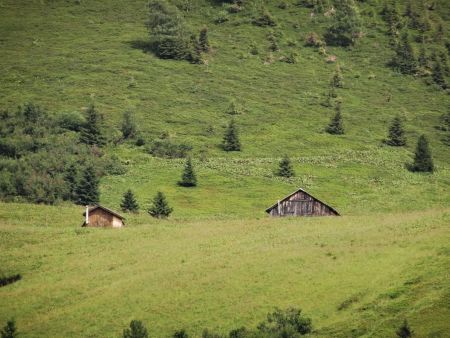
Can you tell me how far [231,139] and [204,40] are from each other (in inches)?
1987

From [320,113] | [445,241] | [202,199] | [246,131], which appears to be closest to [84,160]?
[202,199]

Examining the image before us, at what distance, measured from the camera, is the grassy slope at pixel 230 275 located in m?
57.3

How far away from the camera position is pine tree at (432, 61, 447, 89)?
180562 millimetres

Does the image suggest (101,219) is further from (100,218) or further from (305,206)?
(305,206)

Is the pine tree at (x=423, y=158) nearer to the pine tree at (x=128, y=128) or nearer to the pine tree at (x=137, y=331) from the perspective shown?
the pine tree at (x=128, y=128)

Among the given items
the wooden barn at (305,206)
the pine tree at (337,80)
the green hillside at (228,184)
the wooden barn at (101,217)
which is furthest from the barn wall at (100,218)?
the pine tree at (337,80)

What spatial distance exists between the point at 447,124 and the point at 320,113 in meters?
23.7

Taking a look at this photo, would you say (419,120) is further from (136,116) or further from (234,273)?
(234,273)

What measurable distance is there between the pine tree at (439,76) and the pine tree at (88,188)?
3747 inches

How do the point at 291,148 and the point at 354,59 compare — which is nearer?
the point at 291,148

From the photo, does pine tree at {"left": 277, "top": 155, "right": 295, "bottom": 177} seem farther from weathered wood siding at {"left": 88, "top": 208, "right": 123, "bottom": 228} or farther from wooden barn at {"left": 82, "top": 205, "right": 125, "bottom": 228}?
weathered wood siding at {"left": 88, "top": 208, "right": 123, "bottom": 228}

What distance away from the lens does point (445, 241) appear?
6656 cm

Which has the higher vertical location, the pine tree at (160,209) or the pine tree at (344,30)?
the pine tree at (344,30)

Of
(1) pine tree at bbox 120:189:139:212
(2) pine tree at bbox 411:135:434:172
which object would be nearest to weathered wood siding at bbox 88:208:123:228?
(1) pine tree at bbox 120:189:139:212
